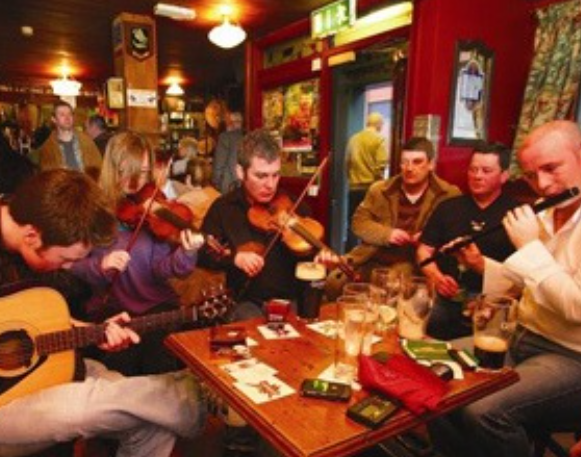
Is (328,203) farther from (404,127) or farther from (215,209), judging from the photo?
(215,209)

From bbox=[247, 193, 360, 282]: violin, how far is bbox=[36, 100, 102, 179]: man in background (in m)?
2.74

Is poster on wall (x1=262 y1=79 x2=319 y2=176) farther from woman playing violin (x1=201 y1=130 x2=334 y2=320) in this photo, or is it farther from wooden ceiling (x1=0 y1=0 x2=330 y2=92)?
woman playing violin (x1=201 y1=130 x2=334 y2=320)

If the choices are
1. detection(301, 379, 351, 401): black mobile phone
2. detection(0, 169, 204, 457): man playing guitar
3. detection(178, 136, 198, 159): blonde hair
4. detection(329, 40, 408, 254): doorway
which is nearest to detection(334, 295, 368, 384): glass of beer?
detection(301, 379, 351, 401): black mobile phone

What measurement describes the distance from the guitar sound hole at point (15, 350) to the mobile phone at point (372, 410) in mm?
1174

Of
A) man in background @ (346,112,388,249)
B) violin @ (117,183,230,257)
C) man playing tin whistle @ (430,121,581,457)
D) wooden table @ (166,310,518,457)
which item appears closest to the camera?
wooden table @ (166,310,518,457)

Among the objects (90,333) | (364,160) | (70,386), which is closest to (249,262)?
(90,333)

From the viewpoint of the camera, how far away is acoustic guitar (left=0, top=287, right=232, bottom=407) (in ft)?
5.12

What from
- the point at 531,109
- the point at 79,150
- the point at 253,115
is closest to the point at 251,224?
the point at 531,109

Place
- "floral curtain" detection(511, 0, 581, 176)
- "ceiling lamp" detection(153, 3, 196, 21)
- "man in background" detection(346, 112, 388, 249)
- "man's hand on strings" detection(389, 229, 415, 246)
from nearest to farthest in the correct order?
"man's hand on strings" detection(389, 229, 415, 246) → "floral curtain" detection(511, 0, 581, 176) → "ceiling lamp" detection(153, 3, 196, 21) → "man in background" detection(346, 112, 388, 249)

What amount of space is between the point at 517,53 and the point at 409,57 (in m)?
0.88

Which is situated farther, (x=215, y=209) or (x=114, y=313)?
(x=215, y=209)

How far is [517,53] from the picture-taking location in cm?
362

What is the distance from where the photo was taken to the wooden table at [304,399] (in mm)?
1010

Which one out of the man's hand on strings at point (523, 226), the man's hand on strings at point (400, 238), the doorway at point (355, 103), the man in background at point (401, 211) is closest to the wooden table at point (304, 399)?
the man's hand on strings at point (523, 226)
